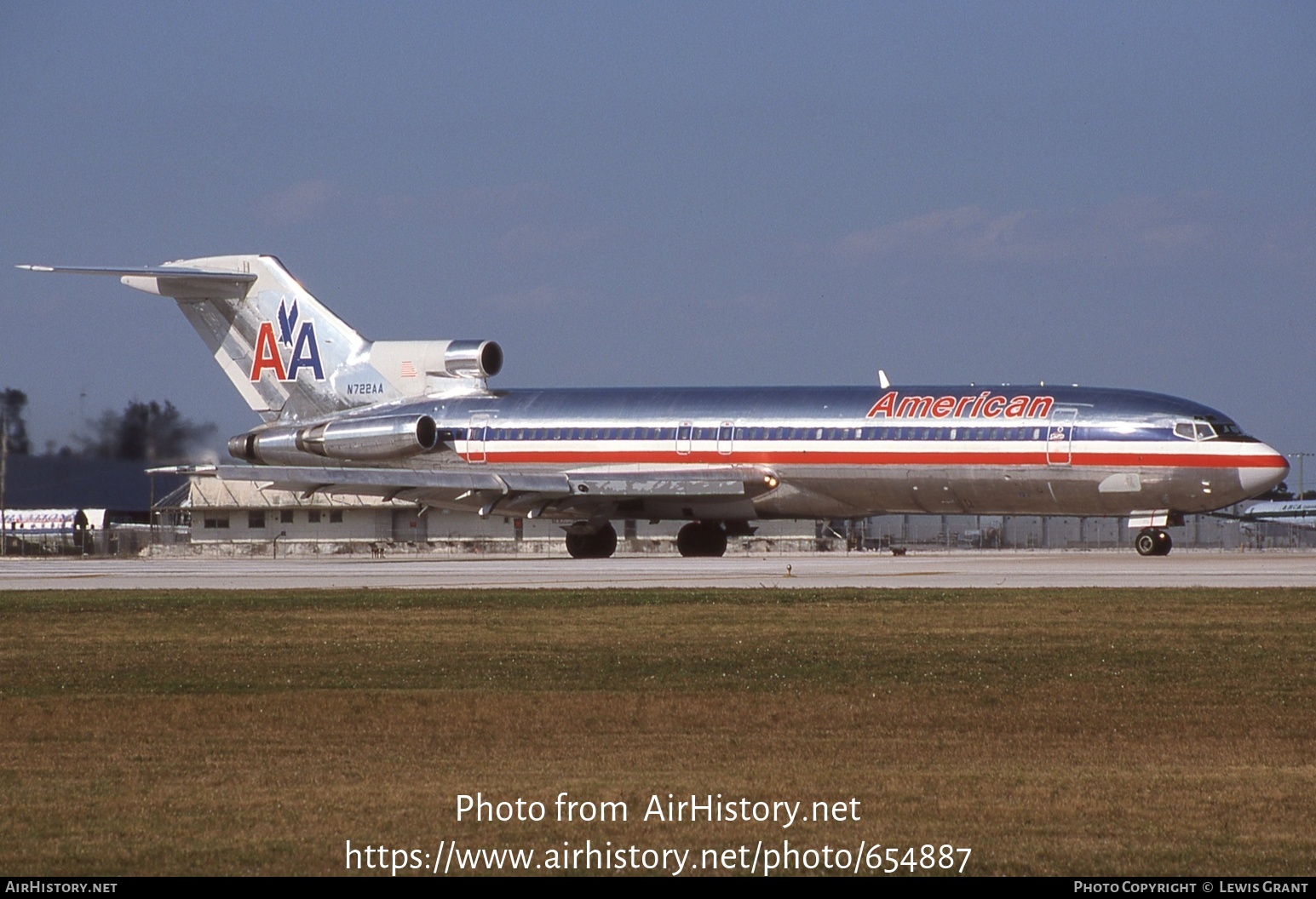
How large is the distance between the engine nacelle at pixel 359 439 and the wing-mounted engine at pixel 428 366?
2.14 metres

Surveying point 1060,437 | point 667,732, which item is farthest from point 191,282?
point 667,732

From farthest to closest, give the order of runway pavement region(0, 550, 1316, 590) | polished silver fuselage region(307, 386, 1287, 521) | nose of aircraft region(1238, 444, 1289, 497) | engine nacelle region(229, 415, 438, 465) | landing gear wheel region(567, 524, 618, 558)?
landing gear wheel region(567, 524, 618, 558) → engine nacelle region(229, 415, 438, 465) → polished silver fuselage region(307, 386, 1287, 521) → nose of aircraft region(1238, 444, 1289, 497) → runway pavement region(0, 550, 1316, 590)

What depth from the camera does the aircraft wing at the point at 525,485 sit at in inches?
1780

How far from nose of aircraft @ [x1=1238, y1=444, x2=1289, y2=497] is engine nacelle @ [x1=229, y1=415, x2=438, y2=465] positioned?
22.5 metres

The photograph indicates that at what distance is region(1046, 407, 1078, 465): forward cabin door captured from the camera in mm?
41000

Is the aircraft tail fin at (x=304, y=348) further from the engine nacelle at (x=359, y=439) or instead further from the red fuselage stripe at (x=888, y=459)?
the red fuselage stripe at (x=888, y=459)

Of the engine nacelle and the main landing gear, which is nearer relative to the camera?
the main landing gear

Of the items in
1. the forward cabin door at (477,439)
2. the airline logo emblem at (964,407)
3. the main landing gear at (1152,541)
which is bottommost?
the main landing gear at (1152,541)

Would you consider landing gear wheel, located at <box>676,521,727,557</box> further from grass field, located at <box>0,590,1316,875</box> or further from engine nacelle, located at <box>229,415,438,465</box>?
grass field, located at <box>0,590,1316,875</box>

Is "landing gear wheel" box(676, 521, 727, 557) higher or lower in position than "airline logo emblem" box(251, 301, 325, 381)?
lower

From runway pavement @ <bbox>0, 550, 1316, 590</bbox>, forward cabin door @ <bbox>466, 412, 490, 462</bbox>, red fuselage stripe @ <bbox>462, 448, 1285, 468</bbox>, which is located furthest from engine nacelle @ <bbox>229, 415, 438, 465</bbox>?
runway pavement @ <bbox>0, 550, 1316, 590</bbox>

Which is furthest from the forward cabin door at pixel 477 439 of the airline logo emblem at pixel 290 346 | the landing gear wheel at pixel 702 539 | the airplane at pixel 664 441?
the landing gear wheel at pixel 702 539

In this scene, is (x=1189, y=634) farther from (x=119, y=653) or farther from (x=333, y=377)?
(x=333, y=377)

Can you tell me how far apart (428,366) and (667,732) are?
3879cm
